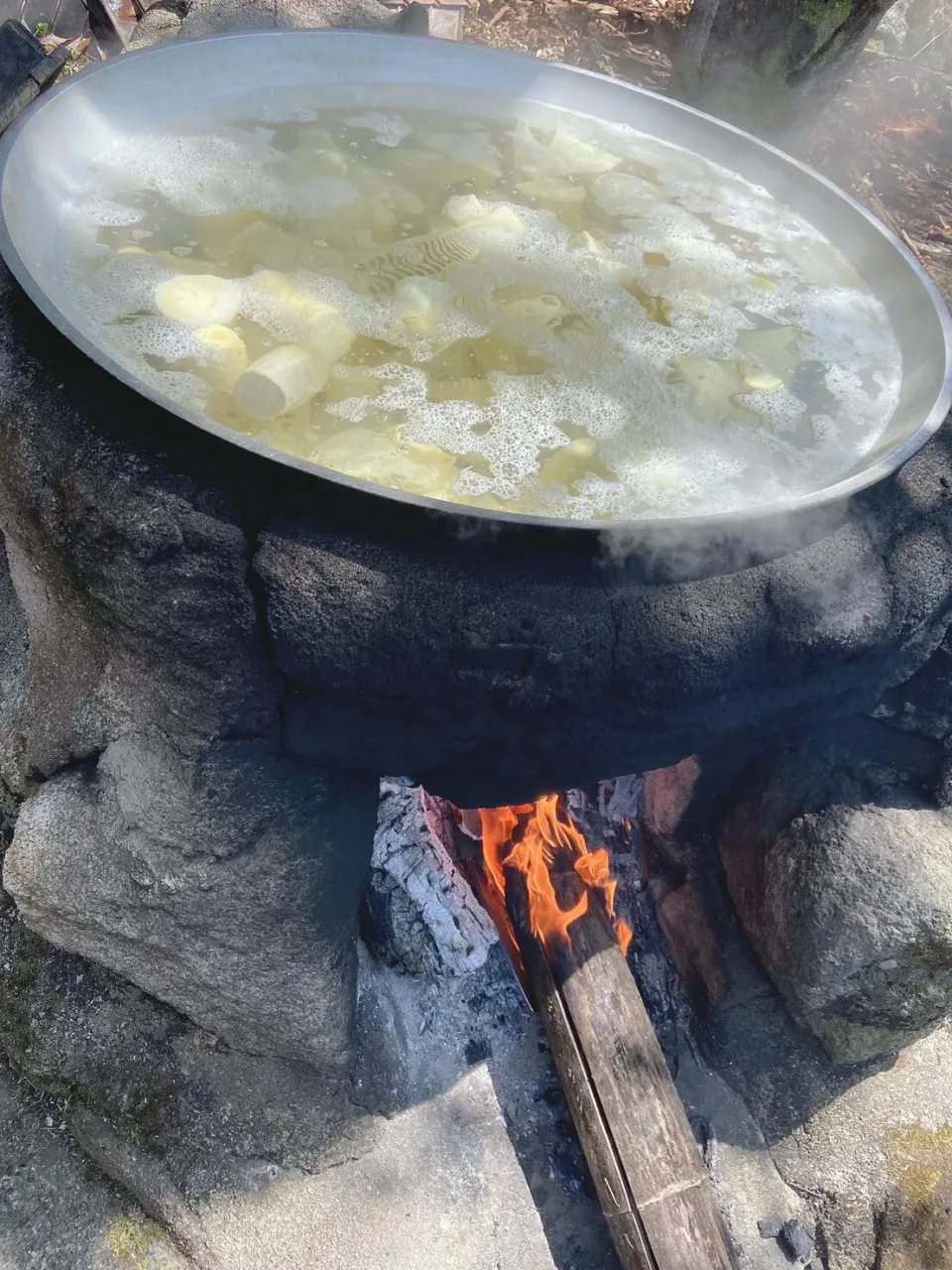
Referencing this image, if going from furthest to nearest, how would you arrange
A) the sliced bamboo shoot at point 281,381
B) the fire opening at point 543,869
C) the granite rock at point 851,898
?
the fire opening at point 543,869 < the granite rock at point 851,898 < the sliced bamboo shoot at point 281,381

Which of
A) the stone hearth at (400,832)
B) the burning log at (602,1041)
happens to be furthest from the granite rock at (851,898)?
the burning log at (602,1041)

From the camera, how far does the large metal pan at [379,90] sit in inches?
58.0

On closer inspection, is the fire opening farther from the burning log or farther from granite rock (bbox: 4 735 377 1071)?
granite rock (bbox: 4 735 377 1071)

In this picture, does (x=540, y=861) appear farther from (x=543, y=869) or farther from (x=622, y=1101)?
(x=622, y=1101)

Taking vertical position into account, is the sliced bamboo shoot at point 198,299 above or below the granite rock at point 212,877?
above

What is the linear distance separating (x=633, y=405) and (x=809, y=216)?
3.39ft

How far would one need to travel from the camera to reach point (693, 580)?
5.44 feet

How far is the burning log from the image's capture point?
1.94 meters

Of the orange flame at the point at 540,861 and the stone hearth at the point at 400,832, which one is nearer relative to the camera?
the stone hearth at the point at 400,832

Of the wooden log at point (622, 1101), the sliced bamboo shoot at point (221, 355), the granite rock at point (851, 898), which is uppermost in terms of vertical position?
the sliced bamboo shoot at point (221, 355)

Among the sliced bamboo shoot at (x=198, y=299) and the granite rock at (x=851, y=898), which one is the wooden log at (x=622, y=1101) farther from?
the sliced bamboo shoot at (x=198, y=299)

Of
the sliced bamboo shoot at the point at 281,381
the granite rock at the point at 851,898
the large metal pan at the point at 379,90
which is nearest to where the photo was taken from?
the large metal pan at the point at 379,90

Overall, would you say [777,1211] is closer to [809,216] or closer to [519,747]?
[519,747]

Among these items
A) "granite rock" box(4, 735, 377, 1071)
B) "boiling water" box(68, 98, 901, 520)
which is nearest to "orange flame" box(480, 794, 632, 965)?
"granite rock" box(4, 735, 377, 1071)
